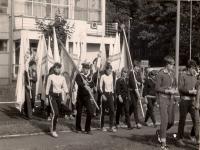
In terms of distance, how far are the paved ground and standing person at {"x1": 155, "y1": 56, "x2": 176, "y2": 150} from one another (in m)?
0.45

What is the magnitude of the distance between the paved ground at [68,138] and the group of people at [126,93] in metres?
0.35

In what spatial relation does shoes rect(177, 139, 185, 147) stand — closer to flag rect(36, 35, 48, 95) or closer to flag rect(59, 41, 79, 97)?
flag rect(59, 41, 79, 97)

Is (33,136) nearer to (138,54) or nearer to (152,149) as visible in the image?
(152,149)

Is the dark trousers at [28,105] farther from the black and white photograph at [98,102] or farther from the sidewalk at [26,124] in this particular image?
the sidewalk at [26,124]

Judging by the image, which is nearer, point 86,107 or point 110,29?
point 86,107

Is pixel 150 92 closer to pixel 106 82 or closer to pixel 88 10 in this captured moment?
pixel 106 82

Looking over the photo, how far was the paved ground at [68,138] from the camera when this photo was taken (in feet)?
39.7

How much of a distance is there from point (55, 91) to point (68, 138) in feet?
4.10

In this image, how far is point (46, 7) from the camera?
3872 centimetres

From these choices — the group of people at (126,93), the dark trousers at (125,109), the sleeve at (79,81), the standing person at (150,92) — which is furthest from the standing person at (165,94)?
the standing person at (150,92)

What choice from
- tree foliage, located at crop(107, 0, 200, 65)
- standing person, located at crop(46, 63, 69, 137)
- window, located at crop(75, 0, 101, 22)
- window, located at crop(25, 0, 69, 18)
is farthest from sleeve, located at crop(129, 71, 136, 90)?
tree foliage, located at crop(107, 0, 200, 65)

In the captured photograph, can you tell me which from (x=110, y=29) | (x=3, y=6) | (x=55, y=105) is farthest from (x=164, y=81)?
(x=110, y=29)

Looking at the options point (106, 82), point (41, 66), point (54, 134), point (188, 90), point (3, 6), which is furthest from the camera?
point (3, 6)

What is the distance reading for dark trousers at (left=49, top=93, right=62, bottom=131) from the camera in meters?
13.6
